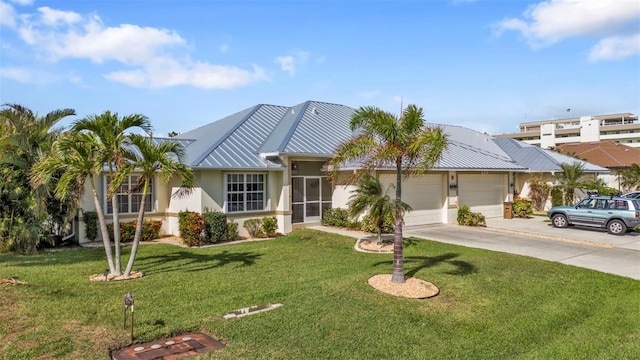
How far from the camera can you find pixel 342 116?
25.0m

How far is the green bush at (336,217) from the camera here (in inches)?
758

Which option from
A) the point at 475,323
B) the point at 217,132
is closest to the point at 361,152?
the point at 475,323

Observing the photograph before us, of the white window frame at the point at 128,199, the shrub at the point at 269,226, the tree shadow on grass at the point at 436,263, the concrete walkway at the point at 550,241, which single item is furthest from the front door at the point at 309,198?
the tree shadow on grass at the point at 436,263

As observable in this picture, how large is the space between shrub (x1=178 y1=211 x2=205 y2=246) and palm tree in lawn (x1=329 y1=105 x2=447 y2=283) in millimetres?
7810

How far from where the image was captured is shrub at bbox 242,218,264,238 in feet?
59.0

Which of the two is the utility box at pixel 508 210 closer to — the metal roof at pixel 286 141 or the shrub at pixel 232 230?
the metal roof at pixel 286 141

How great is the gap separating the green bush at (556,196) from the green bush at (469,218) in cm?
929

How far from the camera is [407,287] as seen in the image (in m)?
9.69

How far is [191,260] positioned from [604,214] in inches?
696

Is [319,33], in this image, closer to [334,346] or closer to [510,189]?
[334,346]

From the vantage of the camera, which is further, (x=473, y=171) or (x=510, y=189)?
(x=510, y=189)

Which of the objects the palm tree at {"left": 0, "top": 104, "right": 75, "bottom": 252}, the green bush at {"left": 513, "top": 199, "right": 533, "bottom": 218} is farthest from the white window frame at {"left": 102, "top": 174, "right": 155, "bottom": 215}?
the green bush at {"left": 513, "top": 199, "right": 533, "bottom": 218}

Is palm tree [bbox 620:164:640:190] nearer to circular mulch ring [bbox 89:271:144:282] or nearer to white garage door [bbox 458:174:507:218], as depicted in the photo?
white garage door [bbox 458:174:507:218]

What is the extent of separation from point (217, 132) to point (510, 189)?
17.2 m
